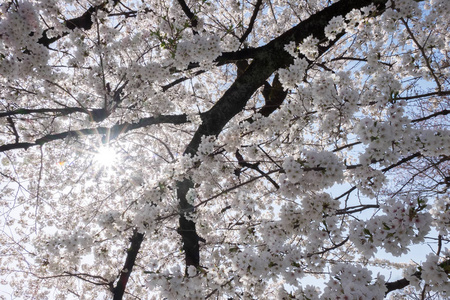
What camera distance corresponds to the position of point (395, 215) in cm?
194

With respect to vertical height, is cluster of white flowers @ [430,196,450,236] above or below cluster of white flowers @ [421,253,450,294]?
above

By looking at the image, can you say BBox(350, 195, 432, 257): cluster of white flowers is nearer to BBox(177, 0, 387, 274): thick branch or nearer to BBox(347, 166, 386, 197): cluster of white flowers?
BBox(347, 166, 386, 197): cluster of white flowers

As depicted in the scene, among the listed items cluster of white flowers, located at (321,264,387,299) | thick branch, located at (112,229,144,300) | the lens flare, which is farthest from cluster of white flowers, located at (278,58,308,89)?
the lens flare

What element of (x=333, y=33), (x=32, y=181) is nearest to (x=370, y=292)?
(x=333, y=33)

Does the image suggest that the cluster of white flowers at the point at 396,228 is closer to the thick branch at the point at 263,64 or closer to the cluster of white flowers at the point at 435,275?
the cluster of white flowers at the point at 435,275

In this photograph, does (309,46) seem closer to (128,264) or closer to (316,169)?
(316,169)

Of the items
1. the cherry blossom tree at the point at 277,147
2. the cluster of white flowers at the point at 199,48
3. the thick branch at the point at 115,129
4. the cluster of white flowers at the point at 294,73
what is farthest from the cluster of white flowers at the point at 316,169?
the thick branch at the point at 115,129

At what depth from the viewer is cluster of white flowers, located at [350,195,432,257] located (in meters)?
1.84

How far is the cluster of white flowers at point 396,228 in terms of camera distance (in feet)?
6.02

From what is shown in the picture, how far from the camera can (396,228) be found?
75.4 inches

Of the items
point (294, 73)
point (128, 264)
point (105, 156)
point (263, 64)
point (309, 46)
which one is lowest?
point (128, 264)

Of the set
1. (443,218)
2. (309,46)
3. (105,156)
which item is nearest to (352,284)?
(443,218)

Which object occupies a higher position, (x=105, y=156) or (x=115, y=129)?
(x=105, y=156)

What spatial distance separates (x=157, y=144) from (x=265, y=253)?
6493 millimetres
